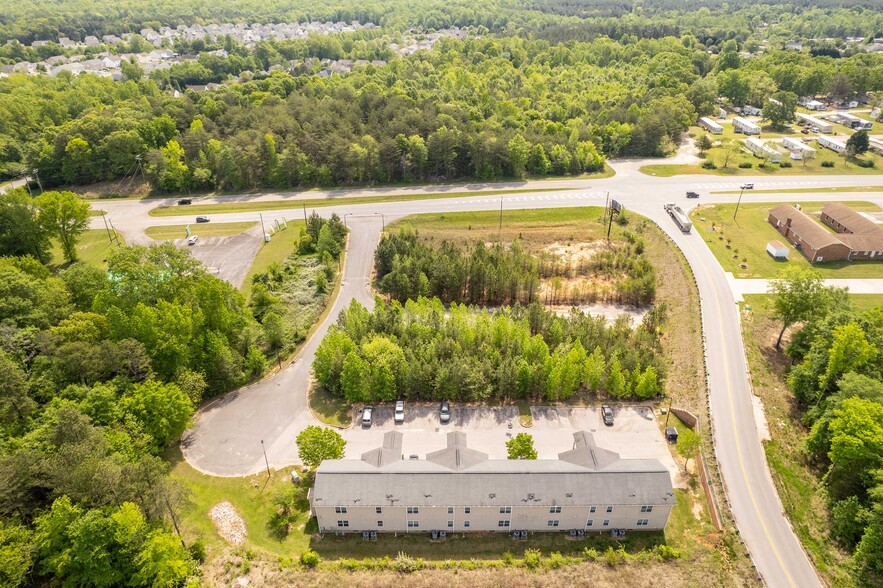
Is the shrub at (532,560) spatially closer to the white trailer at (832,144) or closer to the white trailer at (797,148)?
the white trailer at (797,148)

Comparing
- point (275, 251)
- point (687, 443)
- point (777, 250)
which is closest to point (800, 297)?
point (777, 250)

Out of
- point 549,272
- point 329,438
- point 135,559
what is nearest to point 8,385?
point 135,559

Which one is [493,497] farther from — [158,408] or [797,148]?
[797,148]

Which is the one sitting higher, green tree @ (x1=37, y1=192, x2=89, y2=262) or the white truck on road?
green tree @ (x1=37, y1=192, x2=89, y2=262)

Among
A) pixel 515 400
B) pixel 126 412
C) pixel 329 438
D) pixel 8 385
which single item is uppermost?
pixel 8 385

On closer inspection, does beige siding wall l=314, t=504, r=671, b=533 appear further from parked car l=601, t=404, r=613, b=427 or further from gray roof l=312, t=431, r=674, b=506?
parked car l=601, t=404, r=613, b=427

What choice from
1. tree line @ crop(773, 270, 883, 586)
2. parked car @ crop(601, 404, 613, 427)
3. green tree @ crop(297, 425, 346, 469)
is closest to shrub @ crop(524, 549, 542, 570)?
parked car @ crop(601, 404, 613, 427)

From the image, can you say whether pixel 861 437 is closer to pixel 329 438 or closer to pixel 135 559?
pixel 329 438
